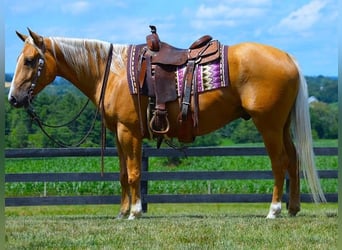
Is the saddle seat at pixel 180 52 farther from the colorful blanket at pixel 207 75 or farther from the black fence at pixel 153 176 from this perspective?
the black fence at pixel 153 176

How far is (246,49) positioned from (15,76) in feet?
9.35

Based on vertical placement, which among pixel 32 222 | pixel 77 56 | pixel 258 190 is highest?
pixel 77 56

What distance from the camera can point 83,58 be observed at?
28.3ft

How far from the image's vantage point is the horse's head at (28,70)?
8.32 metres

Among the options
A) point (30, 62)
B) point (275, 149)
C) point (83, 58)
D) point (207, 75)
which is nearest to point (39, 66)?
point (30, 62)

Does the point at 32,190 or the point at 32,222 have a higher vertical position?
the point at 32,222

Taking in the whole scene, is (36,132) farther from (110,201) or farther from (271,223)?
(271,223)

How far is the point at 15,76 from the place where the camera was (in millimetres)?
8344

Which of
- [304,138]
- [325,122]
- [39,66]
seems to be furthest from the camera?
[325,122]

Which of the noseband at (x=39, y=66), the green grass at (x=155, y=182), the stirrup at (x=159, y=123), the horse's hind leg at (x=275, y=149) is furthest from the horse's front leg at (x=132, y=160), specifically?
the green grass at (x=155, y=182)

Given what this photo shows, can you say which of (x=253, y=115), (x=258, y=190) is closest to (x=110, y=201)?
(x=253, y=115)

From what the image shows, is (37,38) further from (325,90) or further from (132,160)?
(325,90)

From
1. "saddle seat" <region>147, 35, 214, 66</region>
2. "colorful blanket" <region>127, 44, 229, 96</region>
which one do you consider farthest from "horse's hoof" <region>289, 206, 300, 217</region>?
"saddle seat" <region>147, 35, 214, 66</region>

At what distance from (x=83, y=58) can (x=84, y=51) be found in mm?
90
